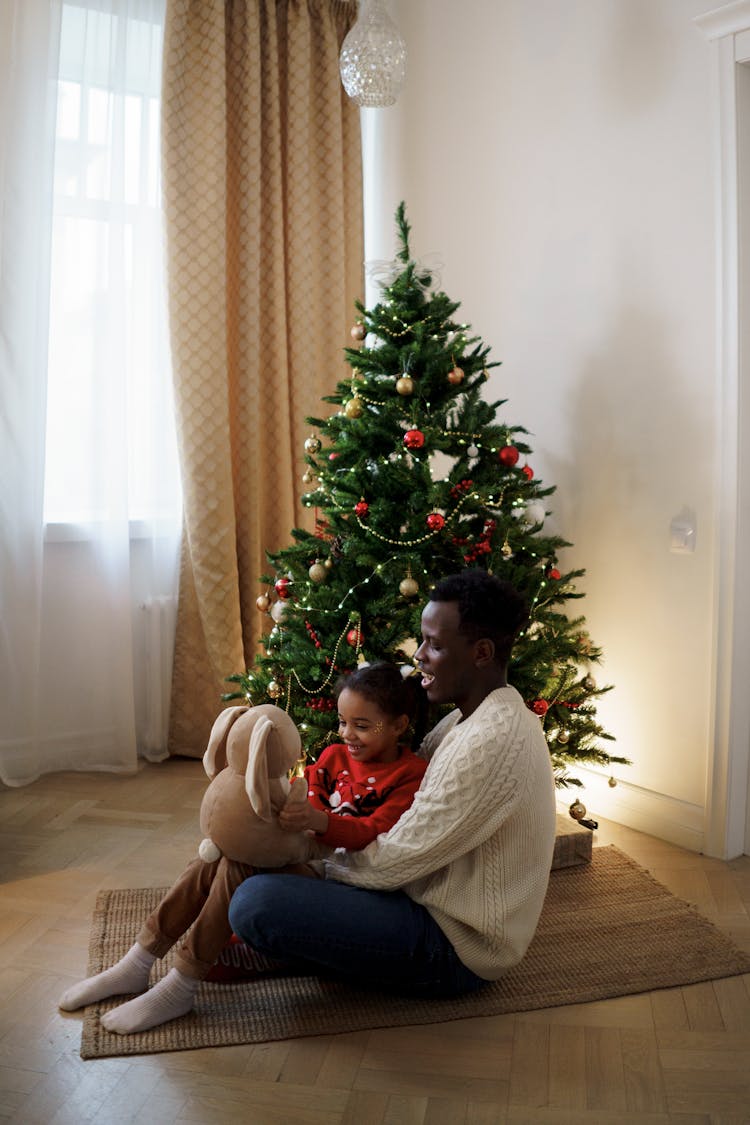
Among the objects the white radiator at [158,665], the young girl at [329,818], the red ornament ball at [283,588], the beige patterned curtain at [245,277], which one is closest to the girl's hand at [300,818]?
the young girl at [329,818]

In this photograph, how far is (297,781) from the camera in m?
2.12

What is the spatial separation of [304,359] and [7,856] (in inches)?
83.3

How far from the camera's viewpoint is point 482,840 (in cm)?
204

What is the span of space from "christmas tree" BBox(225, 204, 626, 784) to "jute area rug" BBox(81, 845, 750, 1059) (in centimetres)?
45

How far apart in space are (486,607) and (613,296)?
158 centimetres

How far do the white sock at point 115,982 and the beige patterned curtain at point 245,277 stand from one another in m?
1.72

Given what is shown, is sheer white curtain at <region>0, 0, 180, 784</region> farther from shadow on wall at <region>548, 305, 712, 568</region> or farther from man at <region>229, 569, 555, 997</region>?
man at <region>229, 569, 555, 997</region>

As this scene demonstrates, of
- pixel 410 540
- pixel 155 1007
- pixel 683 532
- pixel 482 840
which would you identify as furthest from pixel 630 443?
pixel 155 1007

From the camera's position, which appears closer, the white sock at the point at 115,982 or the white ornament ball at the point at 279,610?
the white sock at the point at 115,982

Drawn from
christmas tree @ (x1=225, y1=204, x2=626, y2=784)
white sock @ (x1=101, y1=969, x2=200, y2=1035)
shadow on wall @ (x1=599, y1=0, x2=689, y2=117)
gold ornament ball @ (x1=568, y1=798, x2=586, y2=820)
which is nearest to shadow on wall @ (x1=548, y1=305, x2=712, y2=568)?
christmas tree @ (x1=225, y1=204, x2=626, y2=784)

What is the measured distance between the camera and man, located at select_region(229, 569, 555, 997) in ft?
6.66

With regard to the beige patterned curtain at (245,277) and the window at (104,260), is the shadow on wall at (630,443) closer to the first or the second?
the beige patterned curtain at (245,277)

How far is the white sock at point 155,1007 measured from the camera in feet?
6.86

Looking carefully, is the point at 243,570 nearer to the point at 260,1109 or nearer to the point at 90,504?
the point at 90,504
